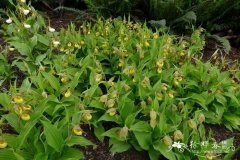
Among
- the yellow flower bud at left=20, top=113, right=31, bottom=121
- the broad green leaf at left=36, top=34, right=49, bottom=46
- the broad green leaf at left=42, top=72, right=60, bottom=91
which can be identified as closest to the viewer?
the yellow flower bud at left=20, top=113, right=31, bottom=121

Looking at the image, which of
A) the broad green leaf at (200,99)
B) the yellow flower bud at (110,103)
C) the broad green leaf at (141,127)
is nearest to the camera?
the broad green leaf at (141,127)

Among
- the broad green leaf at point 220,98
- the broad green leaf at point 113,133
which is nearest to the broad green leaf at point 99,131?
the broad green leaf at point 113,133

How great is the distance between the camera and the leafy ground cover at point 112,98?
2.36 m

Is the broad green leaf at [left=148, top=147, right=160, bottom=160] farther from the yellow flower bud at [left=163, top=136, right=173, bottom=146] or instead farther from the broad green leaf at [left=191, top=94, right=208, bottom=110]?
the broad green leaf at [left=191, top=94, right=208, bottom=110]

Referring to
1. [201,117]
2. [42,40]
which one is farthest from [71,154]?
[42,40]

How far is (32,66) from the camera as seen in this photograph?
11.1 ft

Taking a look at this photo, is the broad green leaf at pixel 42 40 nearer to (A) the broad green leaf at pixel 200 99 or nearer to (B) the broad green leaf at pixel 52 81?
(B) the broad green leaf at pixel 52 81

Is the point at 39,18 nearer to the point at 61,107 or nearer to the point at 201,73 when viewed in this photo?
the point at 61,107

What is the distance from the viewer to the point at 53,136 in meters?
2.26

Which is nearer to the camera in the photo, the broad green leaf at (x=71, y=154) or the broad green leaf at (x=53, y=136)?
the broad green leaf at (x=53, y=136)

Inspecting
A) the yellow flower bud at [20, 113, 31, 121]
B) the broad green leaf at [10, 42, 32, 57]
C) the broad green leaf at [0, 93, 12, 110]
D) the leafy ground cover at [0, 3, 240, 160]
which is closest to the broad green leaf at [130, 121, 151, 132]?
the leafy ground cover at [0, 3, 240, 160]

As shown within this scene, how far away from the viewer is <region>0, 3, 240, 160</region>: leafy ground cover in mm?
2359

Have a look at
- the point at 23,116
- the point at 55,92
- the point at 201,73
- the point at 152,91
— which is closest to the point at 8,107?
the point at 23,116

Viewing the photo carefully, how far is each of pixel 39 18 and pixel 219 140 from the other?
2.32m
